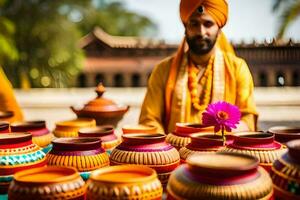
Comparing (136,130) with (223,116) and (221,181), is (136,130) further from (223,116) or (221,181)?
(221,181)

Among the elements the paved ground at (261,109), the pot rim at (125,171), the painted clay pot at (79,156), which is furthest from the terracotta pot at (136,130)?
the paved ground at (261,109)

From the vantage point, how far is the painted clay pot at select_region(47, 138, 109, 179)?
1646 mm

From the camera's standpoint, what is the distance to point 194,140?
5.81 feet

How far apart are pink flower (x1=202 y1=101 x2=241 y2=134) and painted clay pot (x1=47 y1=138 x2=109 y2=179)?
49 cm

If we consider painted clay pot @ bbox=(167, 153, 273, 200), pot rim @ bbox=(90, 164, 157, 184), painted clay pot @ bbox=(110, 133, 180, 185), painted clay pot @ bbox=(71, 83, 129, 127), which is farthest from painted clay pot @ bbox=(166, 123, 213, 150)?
painted clay pot @ bbox=(71, 83, 129, 127)

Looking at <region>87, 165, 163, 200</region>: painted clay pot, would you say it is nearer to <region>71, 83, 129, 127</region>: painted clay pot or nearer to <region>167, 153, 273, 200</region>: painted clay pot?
<region>167, 153, 273, 200</region>: painted clay pot

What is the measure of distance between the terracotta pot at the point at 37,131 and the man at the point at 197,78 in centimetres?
77

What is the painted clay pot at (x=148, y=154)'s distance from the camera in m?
1.66

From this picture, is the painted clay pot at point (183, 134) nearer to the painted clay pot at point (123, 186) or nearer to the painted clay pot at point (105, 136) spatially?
the painted clay pot at point (105, 136)

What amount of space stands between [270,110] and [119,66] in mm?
15866

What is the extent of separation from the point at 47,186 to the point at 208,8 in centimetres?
186

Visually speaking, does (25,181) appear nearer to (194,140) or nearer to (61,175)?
(61,175)

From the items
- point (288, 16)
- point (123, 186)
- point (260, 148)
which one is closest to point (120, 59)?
point (288, 16)

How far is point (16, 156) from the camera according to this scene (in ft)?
5.44
